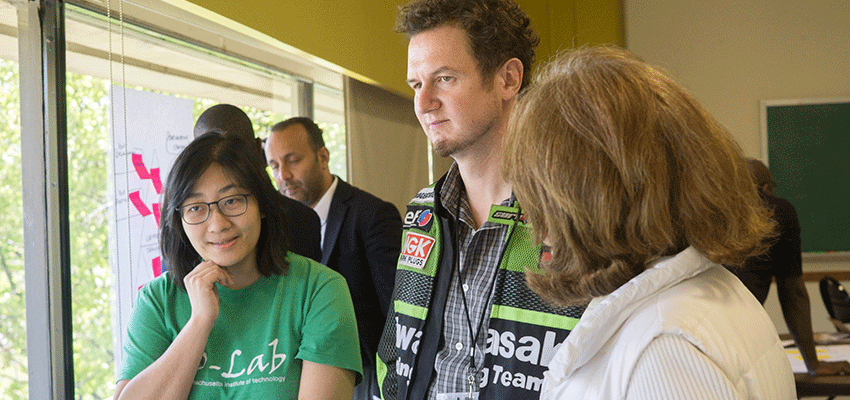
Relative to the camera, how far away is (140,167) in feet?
7.49

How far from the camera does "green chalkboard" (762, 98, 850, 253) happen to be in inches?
216

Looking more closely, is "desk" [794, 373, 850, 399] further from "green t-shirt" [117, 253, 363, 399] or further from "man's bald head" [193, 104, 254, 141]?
"man's bald head" [193, 104, 254, 141]

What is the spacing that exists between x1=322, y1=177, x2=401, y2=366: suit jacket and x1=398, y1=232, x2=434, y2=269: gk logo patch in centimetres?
96

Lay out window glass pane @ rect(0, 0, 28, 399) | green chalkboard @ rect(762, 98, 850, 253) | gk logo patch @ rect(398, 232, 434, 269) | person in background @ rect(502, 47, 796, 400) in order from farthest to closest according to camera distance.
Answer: green chalkboard @ rect(762, 98, 850, 253)
window glass pane @ rect(0, 0, 28, 399)
gk logo patch @ rect(398, 232, 434, 269)
person in background @ rect(502, 47, 796, 400)

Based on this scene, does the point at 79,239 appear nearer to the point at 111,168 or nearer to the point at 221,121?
the point at 111,168

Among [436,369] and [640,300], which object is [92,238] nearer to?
[436,369]

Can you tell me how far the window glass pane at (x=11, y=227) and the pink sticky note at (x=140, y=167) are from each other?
41 centimetres

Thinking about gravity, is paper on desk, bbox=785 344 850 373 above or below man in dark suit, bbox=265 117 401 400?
below

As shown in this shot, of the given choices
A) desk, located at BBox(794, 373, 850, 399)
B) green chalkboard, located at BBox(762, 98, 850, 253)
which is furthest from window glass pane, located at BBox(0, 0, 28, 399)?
green chalkboard, located at BBox(762, 98, 850, 253)

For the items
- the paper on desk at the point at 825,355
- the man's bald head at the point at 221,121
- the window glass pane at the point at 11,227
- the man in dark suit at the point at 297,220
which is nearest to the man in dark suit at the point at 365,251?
the man in dark suit at the point at 297,220

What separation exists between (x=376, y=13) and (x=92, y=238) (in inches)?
87.4

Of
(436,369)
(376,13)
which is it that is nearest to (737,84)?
(376,13)

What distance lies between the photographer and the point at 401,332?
1.36 metres

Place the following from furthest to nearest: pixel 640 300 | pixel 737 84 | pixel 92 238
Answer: pixel 737 84 < pixel 92 238 < pixel 640 300
